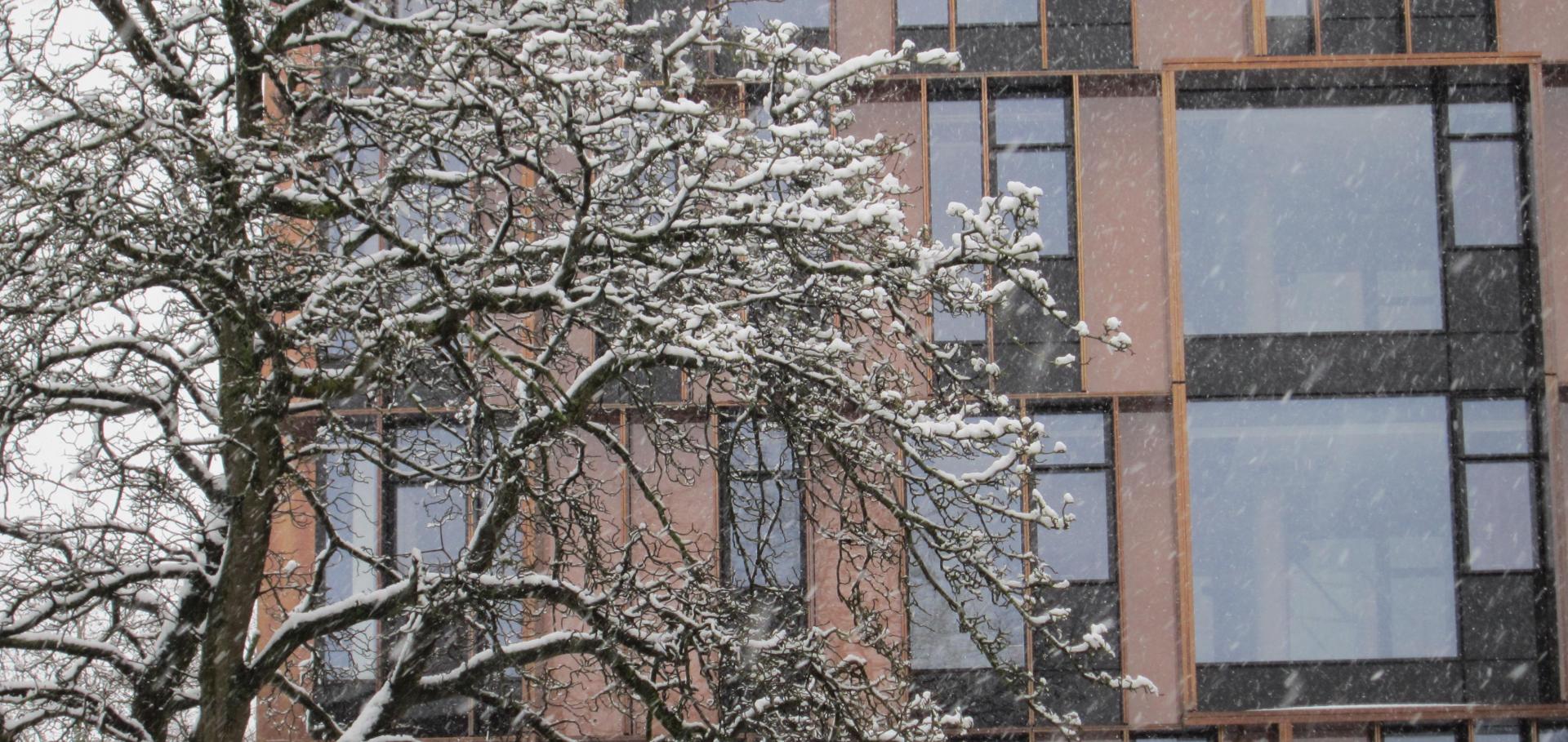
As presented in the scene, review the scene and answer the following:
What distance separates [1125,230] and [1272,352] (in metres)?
1.83

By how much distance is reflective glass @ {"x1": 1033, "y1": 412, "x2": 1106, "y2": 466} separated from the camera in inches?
580

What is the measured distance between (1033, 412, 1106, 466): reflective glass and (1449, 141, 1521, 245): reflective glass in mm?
3932

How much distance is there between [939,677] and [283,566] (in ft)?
19.9

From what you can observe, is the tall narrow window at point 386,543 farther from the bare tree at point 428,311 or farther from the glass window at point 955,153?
the glass window at point 955,153

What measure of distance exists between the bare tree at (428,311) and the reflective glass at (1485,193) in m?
8.12

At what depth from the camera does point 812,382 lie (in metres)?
8.20

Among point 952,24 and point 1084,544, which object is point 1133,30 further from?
point 1084,544

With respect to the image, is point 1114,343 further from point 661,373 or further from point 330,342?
point 661,373

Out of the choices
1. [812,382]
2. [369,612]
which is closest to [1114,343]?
[812,382]

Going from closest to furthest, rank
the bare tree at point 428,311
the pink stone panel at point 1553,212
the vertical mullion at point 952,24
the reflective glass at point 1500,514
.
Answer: the bare tree at point 428,311 → the reflective glass at point 1500,514 → the pink stone panel at point 1553,212 → the vertical mullion at point 952,24

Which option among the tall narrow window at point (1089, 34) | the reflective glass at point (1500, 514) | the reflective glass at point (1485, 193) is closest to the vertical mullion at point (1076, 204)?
the tall narrow window at point (1089, 34)

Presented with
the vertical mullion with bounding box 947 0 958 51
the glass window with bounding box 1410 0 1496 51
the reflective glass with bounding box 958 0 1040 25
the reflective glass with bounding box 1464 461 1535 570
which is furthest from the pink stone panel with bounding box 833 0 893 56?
the reflective glass with bounding box 1464 461 1535 570

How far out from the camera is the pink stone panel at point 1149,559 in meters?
14.3

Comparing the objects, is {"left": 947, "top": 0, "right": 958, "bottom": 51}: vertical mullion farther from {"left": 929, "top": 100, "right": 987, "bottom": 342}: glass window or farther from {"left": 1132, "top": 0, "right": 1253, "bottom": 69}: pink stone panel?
{"left": 1132, "top": 0, "right": 1253, "bottom": 69}: pink stone panel
